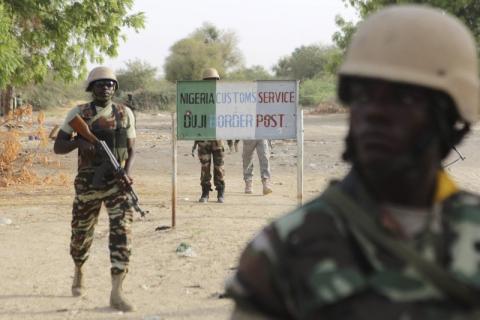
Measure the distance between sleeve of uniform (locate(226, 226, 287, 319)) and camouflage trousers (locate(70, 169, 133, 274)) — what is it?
4864mm

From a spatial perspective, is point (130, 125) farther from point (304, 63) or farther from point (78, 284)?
point (304, 63)

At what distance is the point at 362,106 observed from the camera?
1771 mm

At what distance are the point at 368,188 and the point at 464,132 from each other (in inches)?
11.8

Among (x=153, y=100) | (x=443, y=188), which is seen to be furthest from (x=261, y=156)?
(x=153, y=100)

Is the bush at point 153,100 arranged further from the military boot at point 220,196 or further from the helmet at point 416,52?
the helmet at point 416,52

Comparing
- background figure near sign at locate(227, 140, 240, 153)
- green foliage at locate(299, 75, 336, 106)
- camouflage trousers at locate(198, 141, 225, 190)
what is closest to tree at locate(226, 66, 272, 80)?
green foliage at locate(299, 75, 336, 106)

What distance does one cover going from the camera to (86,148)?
667 cm

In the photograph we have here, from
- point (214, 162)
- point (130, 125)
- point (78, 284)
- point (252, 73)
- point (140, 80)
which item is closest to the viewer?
point (130, 125)

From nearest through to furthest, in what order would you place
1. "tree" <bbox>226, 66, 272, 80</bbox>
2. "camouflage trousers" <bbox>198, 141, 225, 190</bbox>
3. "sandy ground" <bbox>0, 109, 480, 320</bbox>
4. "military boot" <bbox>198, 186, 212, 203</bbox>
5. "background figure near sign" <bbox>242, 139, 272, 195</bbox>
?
"sandy ground" <bbox>0, 109, 480, 320</bbox>
"camouflage trousers" <bbox>198, 141, 225, 190</bbox>
"military boot" <bbox>198, 186, 212, 203</bbox>
"background figure near sign" <bbox>242, 139, 272, 195</bbox>
"tree" <bbox>226, 66, 272, 80</bbox>

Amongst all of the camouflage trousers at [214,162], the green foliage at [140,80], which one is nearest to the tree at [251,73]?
the green foliage at [140,80]

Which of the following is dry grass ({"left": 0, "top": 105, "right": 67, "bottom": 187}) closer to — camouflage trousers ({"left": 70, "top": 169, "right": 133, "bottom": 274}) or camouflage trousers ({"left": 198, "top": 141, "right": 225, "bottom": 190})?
camouflage trousers ({"left": 198, "top": 141, "right": 225, "bottom": 190})

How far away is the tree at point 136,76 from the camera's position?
74.9 meters

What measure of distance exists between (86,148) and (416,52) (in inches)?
203

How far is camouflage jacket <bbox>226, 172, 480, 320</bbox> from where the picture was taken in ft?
5.54
